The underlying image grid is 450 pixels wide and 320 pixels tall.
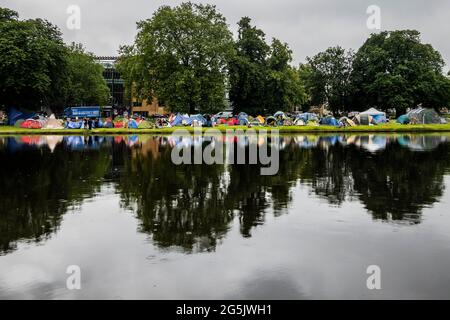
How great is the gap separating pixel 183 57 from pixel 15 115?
26463mm

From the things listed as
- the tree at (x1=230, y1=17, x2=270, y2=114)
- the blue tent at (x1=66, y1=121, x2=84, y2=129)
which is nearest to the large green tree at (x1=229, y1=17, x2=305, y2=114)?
the tree at (x1=230, y1=17, x2=270, y2=114)

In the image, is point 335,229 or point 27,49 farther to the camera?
point 27,49

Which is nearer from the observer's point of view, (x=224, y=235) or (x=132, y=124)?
(x=224, y=235)

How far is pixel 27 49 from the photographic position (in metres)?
64.0

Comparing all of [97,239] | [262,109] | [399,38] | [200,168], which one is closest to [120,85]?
[262,109]

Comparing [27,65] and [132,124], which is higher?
[27,65]

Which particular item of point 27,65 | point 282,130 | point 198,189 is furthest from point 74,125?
point 198,189

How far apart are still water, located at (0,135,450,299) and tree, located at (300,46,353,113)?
7234 centimetres

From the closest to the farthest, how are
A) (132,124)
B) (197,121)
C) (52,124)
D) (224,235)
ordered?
(224,235), (132,124), (52,124), (197,121)

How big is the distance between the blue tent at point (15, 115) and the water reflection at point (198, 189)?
47931 millimetres

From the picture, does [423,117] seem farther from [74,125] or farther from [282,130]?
[74,125]

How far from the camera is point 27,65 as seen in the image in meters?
A: 63.0
